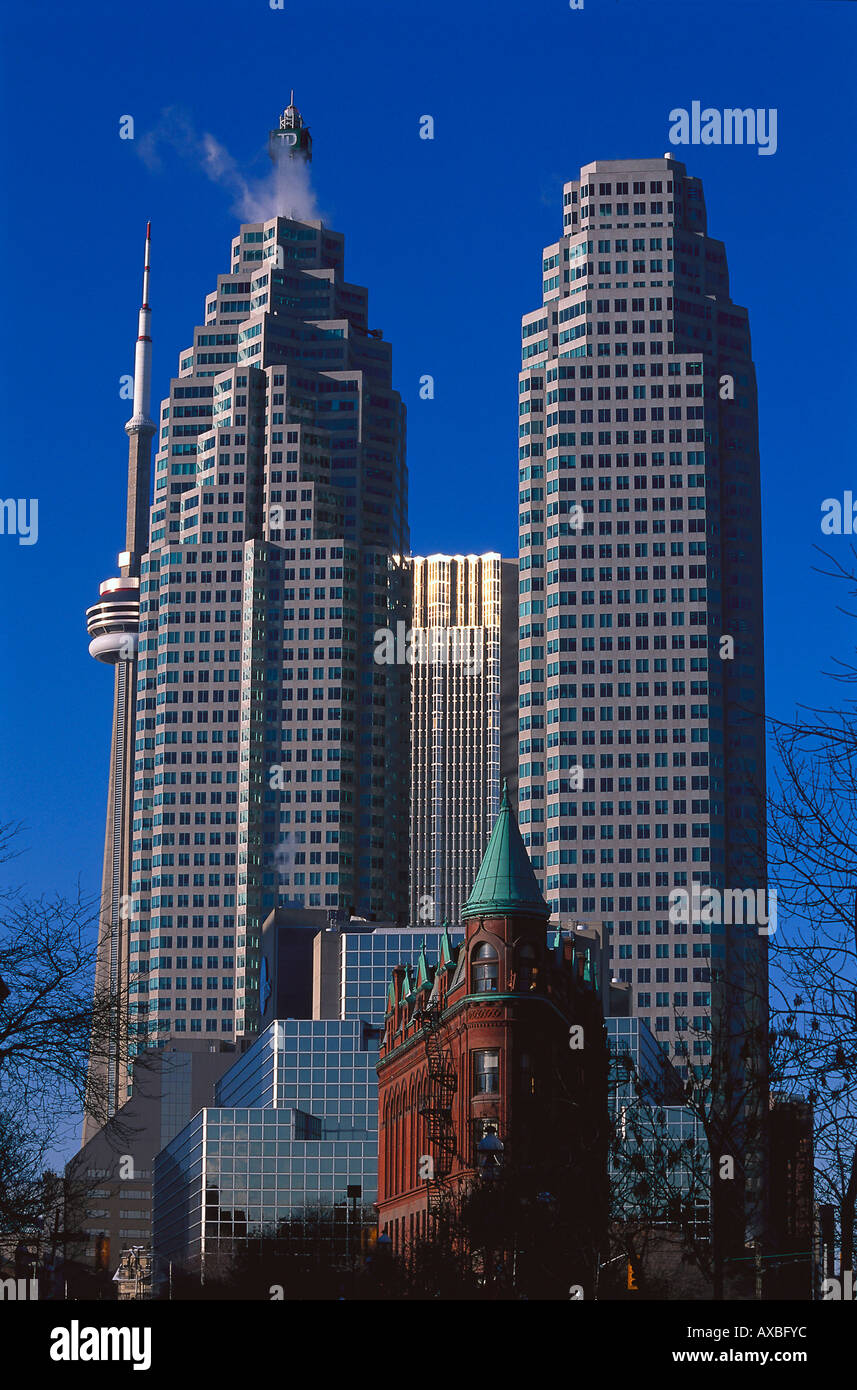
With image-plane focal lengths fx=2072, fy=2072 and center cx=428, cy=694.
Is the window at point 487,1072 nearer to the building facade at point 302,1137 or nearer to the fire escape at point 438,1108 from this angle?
the fire escape at point 438,1108

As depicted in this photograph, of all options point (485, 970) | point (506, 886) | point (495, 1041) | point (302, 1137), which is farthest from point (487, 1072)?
point (302, 1137)

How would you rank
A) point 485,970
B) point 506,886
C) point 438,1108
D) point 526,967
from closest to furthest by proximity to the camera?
point 526,967 < point 485,970 < point 506,886 < point 438,1108

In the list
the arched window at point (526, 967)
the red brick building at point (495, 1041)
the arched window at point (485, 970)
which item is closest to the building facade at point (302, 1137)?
the red brick building at point (495, 1041)

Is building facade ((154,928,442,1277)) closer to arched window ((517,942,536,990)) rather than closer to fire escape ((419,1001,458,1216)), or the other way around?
fire escape ((419,1001,458,1216))

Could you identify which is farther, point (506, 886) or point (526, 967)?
point (506, 886)

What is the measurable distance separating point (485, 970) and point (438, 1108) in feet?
22.9

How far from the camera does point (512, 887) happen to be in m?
97.8

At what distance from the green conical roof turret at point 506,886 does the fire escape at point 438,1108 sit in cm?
719

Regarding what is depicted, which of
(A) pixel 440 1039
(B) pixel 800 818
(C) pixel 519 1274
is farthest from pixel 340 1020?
(B) pixel 800 818

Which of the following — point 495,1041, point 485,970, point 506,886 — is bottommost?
point 495,1041

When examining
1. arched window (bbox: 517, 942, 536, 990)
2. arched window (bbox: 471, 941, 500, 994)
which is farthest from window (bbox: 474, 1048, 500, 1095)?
arched window (bbox: 517, 942, 536, 990)

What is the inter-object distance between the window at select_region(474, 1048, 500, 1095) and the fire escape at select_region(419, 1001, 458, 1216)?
248 centimetres

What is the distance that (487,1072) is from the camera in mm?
95500

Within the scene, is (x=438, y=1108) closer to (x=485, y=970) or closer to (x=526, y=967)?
(x=485, y=970)
